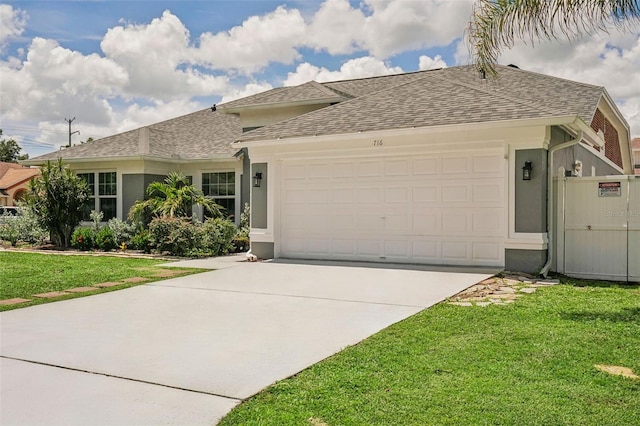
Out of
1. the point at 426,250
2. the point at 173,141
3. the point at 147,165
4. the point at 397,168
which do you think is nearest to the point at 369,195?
the point at 397,168

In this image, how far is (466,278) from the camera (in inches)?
388

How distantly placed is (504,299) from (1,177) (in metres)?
48.5

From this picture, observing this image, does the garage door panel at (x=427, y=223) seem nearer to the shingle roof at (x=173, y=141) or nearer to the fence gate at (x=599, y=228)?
the fence gate at (x=599, y=228)

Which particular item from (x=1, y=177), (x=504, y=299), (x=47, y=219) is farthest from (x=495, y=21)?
(x=1, y=177)

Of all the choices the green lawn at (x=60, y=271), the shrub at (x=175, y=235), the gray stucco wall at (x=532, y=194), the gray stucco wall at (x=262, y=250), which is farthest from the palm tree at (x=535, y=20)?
the shrub at (x=175, y=235)

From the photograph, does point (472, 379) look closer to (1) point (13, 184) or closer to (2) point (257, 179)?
(2) point (257, 179)

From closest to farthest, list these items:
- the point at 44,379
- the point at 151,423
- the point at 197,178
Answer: the point at 151,423 → the point at 44,379 → the point at 197,178

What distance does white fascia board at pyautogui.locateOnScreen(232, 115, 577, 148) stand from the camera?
9.95 meters

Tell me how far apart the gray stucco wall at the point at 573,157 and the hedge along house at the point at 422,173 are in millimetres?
46

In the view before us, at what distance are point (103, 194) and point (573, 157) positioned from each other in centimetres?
1447

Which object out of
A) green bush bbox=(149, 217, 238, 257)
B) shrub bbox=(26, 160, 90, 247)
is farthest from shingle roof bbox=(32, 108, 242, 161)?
green bush bbox=(149, 217, 238, 257)

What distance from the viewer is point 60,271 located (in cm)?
1127

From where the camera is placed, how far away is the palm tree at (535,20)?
7.35 meters

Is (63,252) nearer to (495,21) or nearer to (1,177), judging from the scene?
(495,21)
